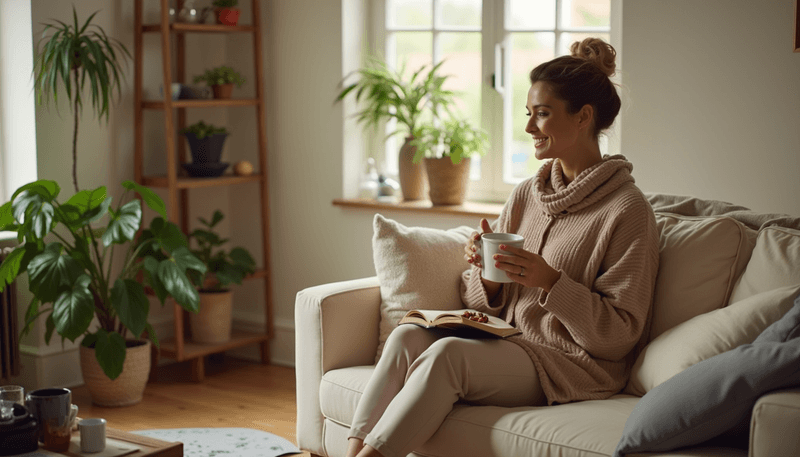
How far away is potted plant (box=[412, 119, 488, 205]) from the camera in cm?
346

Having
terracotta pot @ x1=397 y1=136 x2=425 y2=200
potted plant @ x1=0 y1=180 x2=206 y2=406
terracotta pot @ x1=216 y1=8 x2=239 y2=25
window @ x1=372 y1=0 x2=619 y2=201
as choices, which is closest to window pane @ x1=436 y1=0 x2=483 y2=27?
window @ x1=372 y1=0 x2=619 y2=201

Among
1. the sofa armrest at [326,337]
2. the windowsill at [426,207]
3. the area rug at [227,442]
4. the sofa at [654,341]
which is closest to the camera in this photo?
the sofa at [654,341]

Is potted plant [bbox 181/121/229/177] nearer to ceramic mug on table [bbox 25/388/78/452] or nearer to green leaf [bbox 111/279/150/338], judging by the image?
green leaf [bbox 111/279/150/338]

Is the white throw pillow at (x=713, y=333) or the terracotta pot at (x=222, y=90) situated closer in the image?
the white throw pillow at (x=713, y=333)

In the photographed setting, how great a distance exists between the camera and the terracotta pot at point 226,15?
371cm

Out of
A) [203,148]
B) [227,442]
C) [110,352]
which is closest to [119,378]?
[110,352]

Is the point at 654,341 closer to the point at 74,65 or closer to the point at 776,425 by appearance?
the point at 776,425

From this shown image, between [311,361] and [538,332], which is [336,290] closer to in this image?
[311,361]

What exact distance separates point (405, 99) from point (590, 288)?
1552 millimetres

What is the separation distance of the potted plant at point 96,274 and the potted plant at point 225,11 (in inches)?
36.3

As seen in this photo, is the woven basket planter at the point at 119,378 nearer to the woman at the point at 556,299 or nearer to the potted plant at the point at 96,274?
the potted plant at the point at 96,274

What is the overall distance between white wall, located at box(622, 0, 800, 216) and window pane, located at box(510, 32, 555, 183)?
1.78ft

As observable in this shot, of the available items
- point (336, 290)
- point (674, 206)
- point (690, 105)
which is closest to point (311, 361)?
point (336, 290)

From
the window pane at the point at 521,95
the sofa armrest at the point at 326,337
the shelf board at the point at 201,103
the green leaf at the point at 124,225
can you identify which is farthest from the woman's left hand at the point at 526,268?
the shelf board at the point at 201,103
